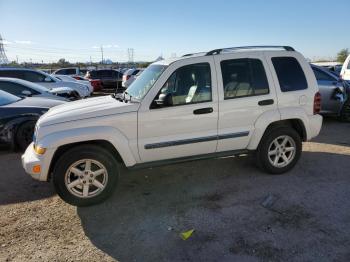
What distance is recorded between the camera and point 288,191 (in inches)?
178

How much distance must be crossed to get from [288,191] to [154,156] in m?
1.93

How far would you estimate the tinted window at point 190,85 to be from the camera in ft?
14.3

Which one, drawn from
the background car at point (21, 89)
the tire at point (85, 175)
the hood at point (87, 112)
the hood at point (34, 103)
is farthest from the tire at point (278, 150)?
the background car at point (21, 89)

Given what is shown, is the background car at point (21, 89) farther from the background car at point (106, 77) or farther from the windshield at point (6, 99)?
the background car at point (106, 77)

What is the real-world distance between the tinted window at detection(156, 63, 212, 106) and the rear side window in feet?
3.85

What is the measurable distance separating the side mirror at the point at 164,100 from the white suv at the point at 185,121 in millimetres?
14

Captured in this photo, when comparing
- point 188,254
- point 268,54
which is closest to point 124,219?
point 188,254

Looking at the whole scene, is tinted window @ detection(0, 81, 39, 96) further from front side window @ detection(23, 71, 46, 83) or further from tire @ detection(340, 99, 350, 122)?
tire @ detection(340, 99, 350, 122)

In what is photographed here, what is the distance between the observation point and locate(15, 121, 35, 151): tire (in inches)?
262

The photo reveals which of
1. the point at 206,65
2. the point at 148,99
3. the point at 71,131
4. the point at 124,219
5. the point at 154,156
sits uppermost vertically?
the point at 206,65

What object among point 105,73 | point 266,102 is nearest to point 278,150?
point 266,102

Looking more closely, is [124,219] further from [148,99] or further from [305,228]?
[305,228]

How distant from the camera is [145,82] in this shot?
4.67m

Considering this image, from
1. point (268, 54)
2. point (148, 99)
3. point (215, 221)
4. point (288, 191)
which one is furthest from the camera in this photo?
point (268, 54)
